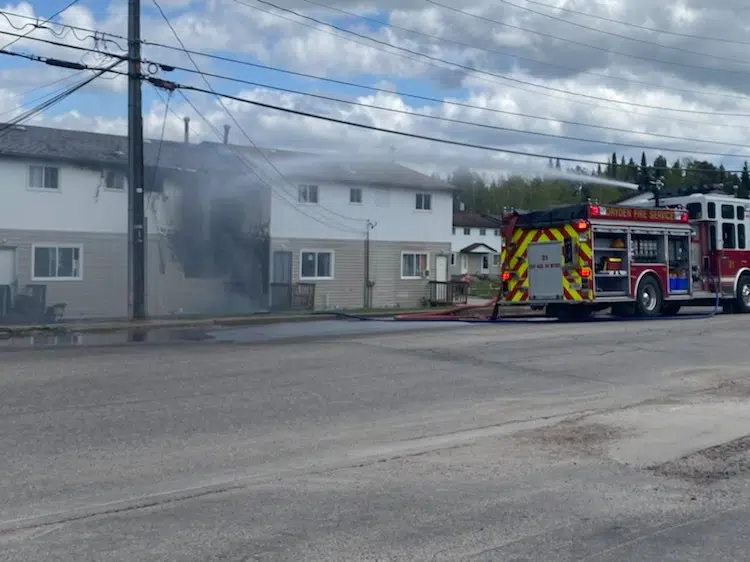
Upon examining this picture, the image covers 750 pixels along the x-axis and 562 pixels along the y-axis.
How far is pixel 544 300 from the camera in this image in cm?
2180

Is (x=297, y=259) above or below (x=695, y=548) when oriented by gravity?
above

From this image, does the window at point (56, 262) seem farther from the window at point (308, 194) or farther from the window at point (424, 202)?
the window at point (424, 202)

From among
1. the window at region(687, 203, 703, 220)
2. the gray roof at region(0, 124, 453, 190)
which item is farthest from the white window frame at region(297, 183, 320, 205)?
the window at region(687, 203, 703, 220)

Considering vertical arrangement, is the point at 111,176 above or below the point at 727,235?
above

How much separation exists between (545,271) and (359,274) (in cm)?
1636

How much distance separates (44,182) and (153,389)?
20788mm

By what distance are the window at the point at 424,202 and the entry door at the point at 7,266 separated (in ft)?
53.9

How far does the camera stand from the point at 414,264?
3897 centimetres

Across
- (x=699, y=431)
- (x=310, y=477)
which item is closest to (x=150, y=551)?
(x=310, y=477)

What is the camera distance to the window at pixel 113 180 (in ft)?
102

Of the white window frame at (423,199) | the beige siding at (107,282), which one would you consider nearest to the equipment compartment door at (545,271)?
the beige siding at (107,282)

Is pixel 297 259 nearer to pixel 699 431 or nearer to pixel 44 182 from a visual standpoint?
pixel 44 182

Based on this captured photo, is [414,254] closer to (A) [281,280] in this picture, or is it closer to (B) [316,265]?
(B) [316,265]

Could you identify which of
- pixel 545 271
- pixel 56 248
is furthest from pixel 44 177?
pixel 545 271
